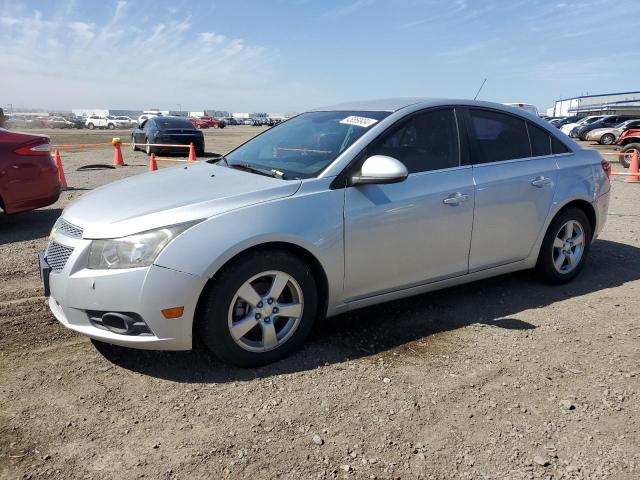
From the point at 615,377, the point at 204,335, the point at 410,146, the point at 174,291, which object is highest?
the point at 410,146

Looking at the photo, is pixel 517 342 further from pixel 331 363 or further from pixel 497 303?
pixel 331 363

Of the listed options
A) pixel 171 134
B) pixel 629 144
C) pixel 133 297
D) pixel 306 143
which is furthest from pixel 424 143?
pixel 629 144

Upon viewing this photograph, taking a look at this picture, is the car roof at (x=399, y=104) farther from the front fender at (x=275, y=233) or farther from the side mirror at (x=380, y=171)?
the front fender at (x=275, y=233)

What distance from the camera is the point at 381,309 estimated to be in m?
4.29

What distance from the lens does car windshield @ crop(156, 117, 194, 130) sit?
57.5ft

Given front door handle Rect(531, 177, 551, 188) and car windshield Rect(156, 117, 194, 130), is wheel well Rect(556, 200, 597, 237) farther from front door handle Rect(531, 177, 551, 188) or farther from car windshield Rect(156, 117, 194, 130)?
car windshield Rect(156, 117, 194, 130)

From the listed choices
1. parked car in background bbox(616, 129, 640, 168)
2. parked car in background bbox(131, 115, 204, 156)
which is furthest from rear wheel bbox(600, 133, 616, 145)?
parked car in background bbox(131, 115, 204, 156)

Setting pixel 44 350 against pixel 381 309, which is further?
pixel 381 309

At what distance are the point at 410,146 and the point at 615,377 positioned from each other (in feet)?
6.61

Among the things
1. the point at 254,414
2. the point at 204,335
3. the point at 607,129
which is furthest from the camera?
the point at 607,129

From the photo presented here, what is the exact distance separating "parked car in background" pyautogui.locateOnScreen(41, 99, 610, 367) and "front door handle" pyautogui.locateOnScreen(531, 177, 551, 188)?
14 millimetres

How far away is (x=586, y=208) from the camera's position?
4.91 metres

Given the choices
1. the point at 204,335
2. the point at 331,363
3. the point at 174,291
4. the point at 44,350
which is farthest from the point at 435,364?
the point at 44,350

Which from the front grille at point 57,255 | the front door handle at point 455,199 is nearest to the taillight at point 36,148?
the front grille at point 57,255
